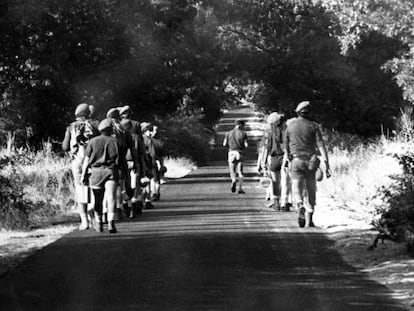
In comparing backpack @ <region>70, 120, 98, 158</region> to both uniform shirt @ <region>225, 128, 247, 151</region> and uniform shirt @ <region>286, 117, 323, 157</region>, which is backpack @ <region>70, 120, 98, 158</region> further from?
uniform shirt @ <region>225, 128, 247, 151</region>

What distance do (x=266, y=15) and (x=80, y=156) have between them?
32944mm

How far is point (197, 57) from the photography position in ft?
138

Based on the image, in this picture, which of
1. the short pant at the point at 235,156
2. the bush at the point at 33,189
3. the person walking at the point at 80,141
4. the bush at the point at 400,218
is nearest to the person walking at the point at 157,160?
the bush at the point at 33,189

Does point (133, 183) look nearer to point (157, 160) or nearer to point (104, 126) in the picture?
point (157, 160)

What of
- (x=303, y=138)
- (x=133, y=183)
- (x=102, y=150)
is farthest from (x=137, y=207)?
(x=303, y=138)

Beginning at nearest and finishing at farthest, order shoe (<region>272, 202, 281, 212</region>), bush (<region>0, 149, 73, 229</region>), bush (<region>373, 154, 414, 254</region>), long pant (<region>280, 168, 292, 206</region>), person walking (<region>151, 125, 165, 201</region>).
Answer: bush (<region>373, 154, 414, 254</region>) → bush (<region>0, 149, 73, 229</region>) → long pant (<region>280, 168, 292, 206</region>) → shoe (<region>272, 202, 281, 212</region>) → person walking (<region>151, 125, 165, 201</region>)

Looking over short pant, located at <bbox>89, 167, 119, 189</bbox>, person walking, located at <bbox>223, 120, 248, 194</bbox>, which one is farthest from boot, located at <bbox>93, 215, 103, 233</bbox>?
person walking, located at <bbox>223, 120, 248, 194</bbox>

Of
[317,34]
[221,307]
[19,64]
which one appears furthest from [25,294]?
[317,34]

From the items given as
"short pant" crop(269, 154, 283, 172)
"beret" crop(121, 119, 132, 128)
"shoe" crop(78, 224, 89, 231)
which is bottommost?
"shoe" crop(78, 224, 89, 231)

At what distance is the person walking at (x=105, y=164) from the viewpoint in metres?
16.1

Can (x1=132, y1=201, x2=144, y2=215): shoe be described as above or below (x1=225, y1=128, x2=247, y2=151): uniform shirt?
below

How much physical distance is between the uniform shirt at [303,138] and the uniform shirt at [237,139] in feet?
27.6

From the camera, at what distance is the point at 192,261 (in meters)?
12.7

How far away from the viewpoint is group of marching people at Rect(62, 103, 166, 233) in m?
16.1
